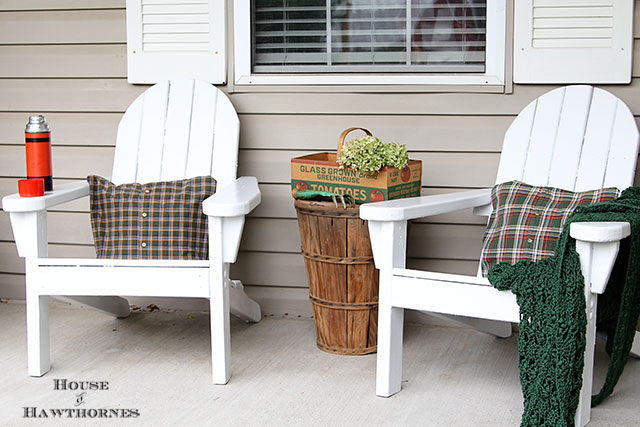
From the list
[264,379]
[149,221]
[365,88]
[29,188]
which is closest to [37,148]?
[29,188]

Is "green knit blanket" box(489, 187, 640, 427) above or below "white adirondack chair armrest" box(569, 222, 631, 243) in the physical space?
below

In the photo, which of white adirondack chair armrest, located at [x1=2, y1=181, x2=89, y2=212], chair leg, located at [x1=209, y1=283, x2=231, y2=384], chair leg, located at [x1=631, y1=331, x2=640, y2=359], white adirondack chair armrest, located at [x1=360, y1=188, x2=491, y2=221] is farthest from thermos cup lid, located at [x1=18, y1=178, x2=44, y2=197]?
chair leg, located at [x1=631, y1=331, x2=640, y2=359]

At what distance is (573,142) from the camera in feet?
8.82

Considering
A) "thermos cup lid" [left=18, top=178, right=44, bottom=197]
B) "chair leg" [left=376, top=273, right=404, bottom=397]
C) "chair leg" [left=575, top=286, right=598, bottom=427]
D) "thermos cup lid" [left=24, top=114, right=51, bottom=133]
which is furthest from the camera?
"thermos cup lid" [left=24, top=114, right=51, bottom=133]

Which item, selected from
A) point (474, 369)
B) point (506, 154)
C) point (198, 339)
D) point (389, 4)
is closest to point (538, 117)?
point (506, 154)

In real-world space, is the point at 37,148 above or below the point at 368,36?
below

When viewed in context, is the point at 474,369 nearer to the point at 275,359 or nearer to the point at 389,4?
the point at 275,359

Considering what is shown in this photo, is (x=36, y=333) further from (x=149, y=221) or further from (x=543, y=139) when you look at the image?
(x=543, y=139)

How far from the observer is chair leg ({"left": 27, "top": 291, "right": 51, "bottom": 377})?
8.25 ft

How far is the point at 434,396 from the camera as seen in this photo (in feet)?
7.80

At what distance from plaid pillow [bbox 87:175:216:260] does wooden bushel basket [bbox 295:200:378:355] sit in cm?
38

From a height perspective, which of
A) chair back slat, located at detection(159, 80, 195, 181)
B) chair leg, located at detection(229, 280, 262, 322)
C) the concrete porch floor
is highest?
chair back slat, located at detection(159, 80, 195, 181)

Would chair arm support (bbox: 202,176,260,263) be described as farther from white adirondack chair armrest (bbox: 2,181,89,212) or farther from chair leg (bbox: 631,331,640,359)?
chair leg (bbox: 631,331,640,359)

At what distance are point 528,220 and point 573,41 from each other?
2.57 ft
